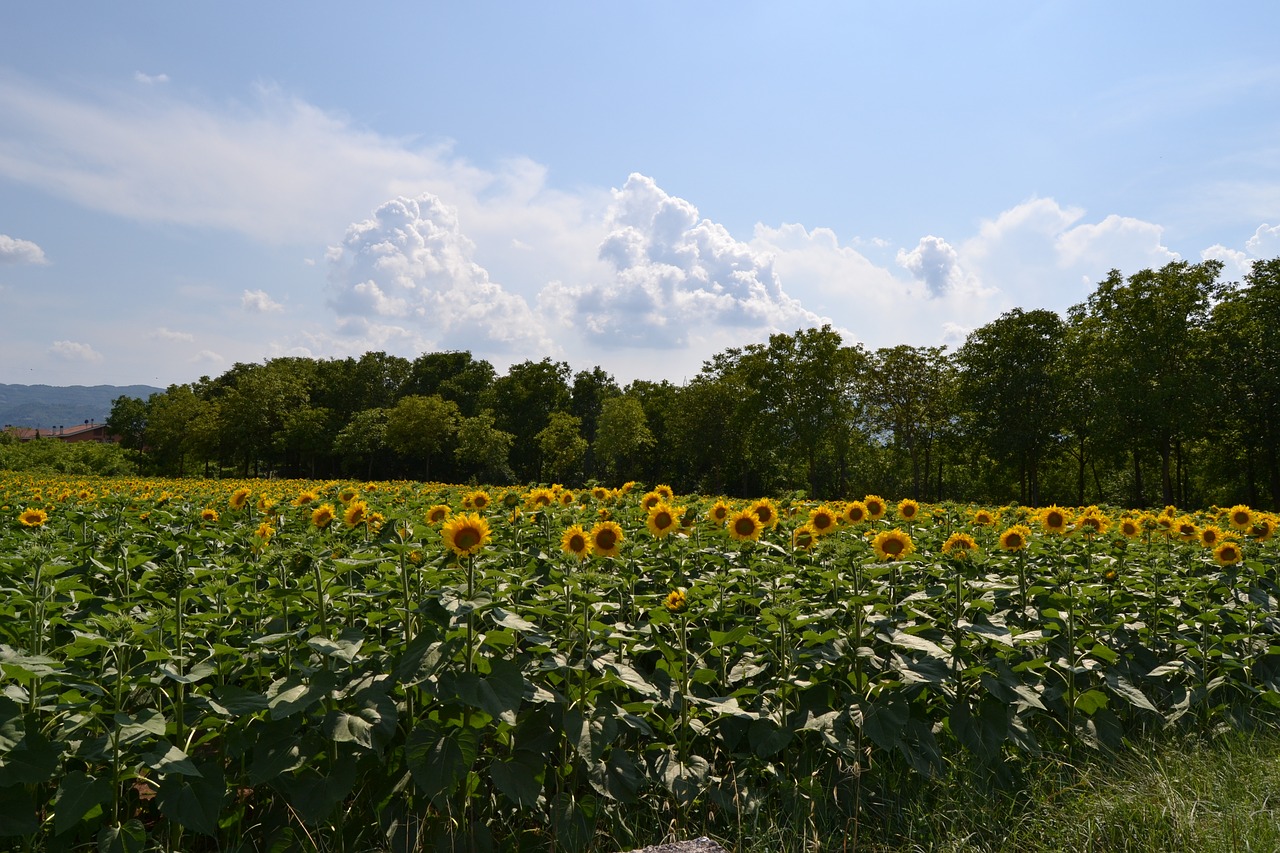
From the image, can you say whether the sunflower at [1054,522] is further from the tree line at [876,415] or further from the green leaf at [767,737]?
the tree line at [876,415]

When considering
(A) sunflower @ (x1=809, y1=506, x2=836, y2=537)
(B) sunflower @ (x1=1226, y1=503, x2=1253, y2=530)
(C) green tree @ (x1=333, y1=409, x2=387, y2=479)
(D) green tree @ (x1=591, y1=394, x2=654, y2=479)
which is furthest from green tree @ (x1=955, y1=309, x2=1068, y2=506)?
(C) green tree @ (x1=333, y1=409, x2=387, y2=479)

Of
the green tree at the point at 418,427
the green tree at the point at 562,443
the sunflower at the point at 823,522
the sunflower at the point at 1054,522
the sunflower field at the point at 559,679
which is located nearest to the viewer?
the sunflower field at the point at 559,679

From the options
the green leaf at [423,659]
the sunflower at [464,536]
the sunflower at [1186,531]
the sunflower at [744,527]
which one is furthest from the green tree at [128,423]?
the sunflower at [1186,531]

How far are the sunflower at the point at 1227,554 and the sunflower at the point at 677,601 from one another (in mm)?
4099

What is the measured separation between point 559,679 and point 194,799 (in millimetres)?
1524

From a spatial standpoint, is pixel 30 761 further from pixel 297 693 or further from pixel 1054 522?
pixel 1054 522

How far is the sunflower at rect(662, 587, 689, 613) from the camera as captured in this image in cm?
420

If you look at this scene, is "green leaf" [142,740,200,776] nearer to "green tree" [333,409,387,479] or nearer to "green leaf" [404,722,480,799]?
"green leaf" [404,722,480,799]

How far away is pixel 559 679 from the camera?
3.60 m

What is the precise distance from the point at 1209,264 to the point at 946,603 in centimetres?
3595

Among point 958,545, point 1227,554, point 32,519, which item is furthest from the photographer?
point 32,519

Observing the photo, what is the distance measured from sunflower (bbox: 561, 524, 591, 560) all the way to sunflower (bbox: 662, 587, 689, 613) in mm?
541

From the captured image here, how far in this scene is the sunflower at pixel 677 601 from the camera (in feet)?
13.8

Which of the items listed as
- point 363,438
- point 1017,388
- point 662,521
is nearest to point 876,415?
point 1017,388
